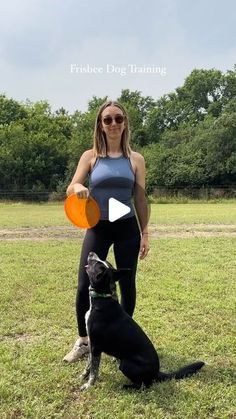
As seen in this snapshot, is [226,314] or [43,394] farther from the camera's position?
[226,314]

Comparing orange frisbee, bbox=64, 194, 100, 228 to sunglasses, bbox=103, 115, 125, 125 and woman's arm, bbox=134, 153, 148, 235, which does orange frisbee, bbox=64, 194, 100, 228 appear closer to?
woman's arm, bbox=134, 153, 148, 235

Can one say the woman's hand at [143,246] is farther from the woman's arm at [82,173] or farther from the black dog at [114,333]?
the woman's arm at [82,173]

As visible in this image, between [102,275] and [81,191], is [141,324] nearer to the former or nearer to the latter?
[102,275]

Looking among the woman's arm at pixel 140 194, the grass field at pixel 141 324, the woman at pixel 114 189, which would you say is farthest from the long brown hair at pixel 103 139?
the grass field at pixel 141 324

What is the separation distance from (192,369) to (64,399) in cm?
104

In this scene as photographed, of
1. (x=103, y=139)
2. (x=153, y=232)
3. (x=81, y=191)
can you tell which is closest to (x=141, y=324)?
(x=81, y=191)

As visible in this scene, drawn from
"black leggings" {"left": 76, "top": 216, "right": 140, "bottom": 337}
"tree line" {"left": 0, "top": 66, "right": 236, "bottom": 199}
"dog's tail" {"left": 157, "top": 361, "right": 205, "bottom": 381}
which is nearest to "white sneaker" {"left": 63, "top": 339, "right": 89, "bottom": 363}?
"black leggings" {"left": 76, "top": 216, "right": 140, "bottom": 337}

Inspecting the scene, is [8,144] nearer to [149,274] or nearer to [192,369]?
[149,274]

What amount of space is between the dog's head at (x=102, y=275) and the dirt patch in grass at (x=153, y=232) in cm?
859

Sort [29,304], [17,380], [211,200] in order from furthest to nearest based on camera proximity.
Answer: [211,200] < [29,304] < [17,380]

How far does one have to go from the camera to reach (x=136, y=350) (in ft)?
10.2

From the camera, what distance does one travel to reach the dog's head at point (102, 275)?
3.12 meters

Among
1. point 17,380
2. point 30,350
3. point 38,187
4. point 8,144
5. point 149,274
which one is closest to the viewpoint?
point 17,380

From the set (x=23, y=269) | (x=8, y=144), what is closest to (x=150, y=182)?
(x=8, y=144)
